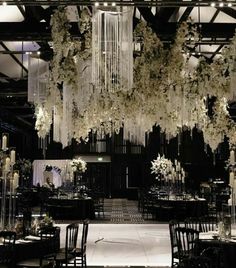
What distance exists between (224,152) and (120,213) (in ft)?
23.8

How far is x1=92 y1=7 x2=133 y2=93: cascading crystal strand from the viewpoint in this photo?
5.61 meters

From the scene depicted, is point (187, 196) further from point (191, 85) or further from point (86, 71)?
point (86, 71)

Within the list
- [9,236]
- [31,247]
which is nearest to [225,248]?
[31,247]

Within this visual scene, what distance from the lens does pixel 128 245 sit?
9609mm

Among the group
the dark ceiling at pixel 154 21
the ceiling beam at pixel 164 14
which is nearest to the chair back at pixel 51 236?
the dark ceiling at pixel 154 21

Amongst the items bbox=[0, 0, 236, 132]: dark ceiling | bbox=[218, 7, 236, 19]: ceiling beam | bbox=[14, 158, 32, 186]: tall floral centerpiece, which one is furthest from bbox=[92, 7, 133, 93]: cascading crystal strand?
bbox=[14, 158, 32, 186]: tall floral centerpiece

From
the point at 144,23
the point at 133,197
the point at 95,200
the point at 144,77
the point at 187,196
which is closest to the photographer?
the point at 144,23

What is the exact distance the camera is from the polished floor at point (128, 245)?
25.7ft

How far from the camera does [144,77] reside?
800cm

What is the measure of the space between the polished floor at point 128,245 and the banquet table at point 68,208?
5.36 feet

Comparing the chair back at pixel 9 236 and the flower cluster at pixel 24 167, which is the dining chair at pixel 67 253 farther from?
the flower cluster at pixel 24 167

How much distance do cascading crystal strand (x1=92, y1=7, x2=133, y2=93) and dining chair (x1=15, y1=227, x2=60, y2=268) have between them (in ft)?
7.36

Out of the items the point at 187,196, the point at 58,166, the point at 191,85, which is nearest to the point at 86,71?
the point at 191,85

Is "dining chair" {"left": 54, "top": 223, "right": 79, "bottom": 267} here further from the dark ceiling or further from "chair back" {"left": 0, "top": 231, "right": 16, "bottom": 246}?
the dark ceiling
